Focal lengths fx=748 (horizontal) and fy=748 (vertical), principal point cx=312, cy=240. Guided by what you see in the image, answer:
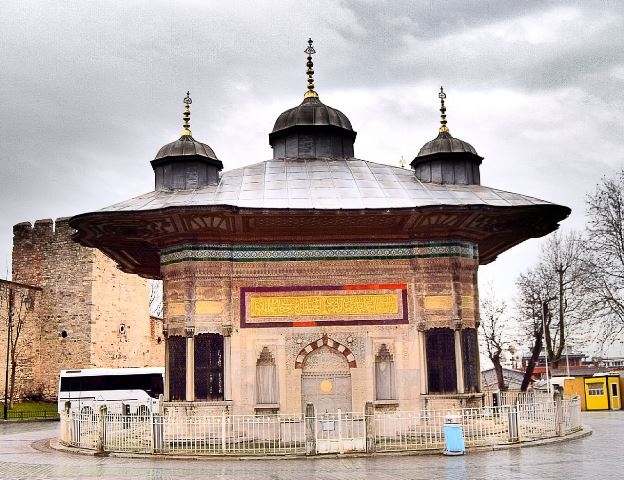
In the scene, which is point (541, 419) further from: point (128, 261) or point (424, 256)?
point (128, 261)

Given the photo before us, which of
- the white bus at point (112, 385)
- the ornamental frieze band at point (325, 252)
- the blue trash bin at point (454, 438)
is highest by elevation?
the ornamental frieze band at point (325, 252)

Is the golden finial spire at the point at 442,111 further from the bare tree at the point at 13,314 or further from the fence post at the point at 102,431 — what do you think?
the bare tree at the point at 13,314

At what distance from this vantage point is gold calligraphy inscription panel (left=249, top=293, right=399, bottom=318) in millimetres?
16984

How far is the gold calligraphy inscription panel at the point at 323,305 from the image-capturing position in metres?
17.0

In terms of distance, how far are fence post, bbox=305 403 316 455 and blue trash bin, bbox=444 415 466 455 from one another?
7.90 ft

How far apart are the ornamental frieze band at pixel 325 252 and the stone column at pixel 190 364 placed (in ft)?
5.65

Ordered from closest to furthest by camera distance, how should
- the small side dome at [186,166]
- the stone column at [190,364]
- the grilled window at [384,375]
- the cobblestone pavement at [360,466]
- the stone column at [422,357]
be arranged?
the cobblestone pavement at [360,466] → the stone column at [190,364] → the stone column at [422,357] → the grilled window at [384,375] → the small side dome at [186,166]

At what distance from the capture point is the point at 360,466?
12.4 m

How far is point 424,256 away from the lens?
17312mm

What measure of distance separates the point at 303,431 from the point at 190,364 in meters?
2.88

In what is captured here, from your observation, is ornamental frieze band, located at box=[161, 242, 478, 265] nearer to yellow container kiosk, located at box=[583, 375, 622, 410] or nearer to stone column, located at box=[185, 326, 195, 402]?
stone column, located at box=[185, 326, 195, 402]

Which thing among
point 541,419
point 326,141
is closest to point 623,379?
point 541,419

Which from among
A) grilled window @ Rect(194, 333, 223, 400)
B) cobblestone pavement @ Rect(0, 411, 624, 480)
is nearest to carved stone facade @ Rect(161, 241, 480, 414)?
grilled window @ Rect(194, 333, 223, 400)

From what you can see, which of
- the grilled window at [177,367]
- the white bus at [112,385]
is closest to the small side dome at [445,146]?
the grilled window at [177,367]
